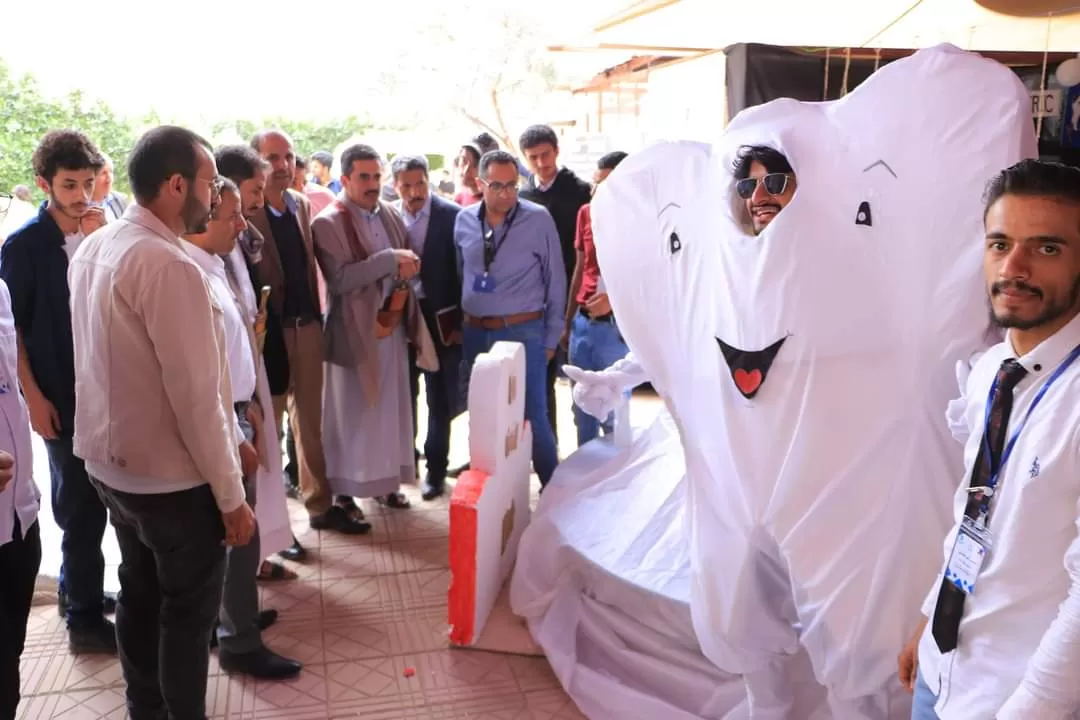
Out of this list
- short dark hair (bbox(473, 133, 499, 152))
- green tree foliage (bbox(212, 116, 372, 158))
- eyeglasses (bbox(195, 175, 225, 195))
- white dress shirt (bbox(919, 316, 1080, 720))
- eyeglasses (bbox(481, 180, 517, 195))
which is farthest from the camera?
green tree foliage (bbox(212, 116, 372, 158))

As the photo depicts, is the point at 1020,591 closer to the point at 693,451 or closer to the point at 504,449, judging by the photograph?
the point at 693,451

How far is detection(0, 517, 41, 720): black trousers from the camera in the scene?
1.85 meters

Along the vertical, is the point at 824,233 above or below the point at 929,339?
above

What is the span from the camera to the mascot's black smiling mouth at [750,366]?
72.7 inches

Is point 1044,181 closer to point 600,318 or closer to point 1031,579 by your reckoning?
point 1031,579

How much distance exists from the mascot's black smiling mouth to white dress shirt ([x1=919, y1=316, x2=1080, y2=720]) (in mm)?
524

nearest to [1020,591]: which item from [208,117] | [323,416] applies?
[323,416]

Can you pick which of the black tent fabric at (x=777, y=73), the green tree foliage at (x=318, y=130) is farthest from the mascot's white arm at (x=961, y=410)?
the green tree foliage at (x=318, y=130)

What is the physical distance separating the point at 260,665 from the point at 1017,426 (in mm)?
2340

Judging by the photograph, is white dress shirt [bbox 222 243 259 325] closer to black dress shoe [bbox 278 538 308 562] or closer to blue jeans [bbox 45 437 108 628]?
Answer: blue jeans [bbox 45 437 108 628]

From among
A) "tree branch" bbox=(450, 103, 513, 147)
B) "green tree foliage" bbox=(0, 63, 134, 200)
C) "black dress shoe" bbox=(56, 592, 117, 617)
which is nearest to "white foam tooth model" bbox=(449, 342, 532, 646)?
"black dress shoe" bbox=(56, 592, 117, 617)

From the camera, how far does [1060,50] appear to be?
2.86 metres

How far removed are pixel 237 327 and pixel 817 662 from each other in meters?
1.78

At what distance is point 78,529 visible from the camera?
276 centimetres
